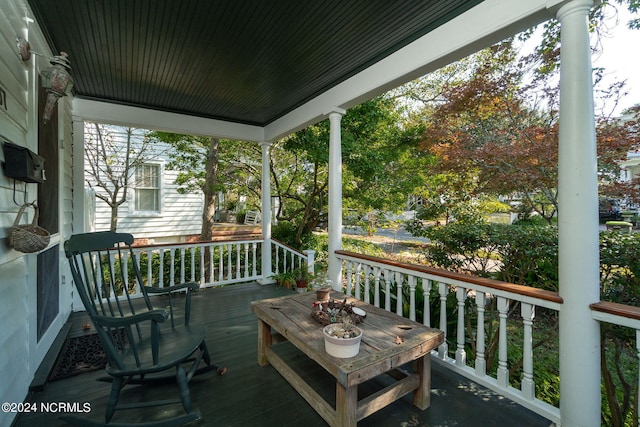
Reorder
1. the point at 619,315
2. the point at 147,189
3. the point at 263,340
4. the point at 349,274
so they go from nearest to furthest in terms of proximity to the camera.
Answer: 1. the point at 619,315
2. the point at 263,340
3. the point at 349,274
4. the point at 147,189

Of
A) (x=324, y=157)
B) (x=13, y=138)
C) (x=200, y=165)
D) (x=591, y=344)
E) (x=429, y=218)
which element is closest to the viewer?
(x=591, y=344)

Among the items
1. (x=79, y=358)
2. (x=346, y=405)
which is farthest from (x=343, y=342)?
(x=79, y=358)

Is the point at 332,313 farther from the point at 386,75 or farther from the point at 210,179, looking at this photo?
the point at 210,179

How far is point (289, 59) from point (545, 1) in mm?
2001

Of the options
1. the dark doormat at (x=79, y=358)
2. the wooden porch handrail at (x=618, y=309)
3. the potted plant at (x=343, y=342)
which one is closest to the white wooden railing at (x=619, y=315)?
the wooden porch handrail at (x=618, y=309)

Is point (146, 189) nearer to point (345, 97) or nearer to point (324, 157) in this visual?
point (324, 157)

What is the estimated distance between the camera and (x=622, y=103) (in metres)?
3.26

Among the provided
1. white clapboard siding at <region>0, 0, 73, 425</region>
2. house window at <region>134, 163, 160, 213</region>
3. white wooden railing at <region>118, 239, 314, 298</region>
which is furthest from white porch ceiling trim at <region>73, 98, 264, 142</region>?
house window at <region>134, 163, 160, 213</region>

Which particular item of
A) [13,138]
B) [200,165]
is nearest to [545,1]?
[13,138]

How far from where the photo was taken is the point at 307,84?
3344mm

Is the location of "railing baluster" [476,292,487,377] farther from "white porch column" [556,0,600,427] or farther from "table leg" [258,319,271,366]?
"table leg" [258,319,271,366]

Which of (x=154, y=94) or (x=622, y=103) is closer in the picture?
(x=622, y=103)

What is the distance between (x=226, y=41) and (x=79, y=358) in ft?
10.0

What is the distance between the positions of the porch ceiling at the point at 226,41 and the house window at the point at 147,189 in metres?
3.87
